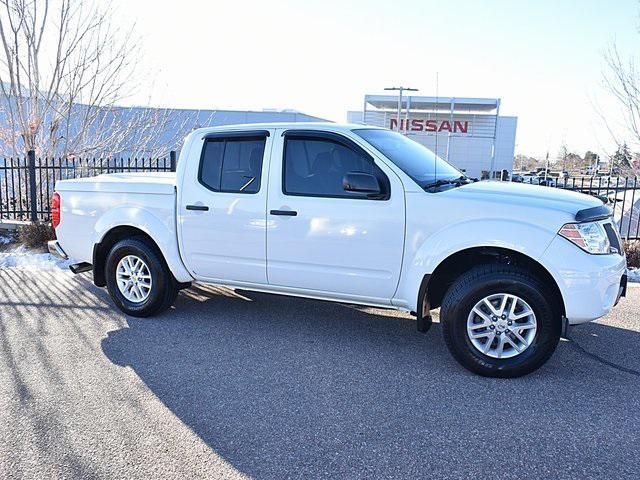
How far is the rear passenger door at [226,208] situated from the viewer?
477 cm

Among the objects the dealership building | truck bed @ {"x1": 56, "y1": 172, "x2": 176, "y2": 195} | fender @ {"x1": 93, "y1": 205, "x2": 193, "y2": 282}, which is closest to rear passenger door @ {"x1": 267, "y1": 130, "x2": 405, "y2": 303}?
fender @ {"x1": 93, "y1": 205, "x2": 193, "y2": 282}

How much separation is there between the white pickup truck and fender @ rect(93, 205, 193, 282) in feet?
0.05

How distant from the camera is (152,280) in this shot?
208 inches

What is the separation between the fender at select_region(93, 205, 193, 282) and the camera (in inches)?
203

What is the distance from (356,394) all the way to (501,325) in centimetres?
126

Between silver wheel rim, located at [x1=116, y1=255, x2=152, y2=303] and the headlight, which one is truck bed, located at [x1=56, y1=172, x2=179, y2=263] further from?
the headlight

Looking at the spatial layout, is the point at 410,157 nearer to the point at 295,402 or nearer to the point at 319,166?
the point at 319,166

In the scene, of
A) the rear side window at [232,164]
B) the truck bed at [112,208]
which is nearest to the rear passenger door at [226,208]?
the rear side window at [232,164]

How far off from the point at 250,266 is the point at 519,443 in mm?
2740

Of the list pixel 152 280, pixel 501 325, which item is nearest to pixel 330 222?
pixel 501 325

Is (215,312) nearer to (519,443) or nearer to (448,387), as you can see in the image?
(448,387)

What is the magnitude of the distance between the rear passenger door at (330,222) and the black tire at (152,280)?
1258 millimetres

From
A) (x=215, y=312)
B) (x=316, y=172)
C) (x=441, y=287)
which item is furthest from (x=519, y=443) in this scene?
(x=215, y=312)

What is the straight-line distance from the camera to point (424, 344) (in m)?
4.73
